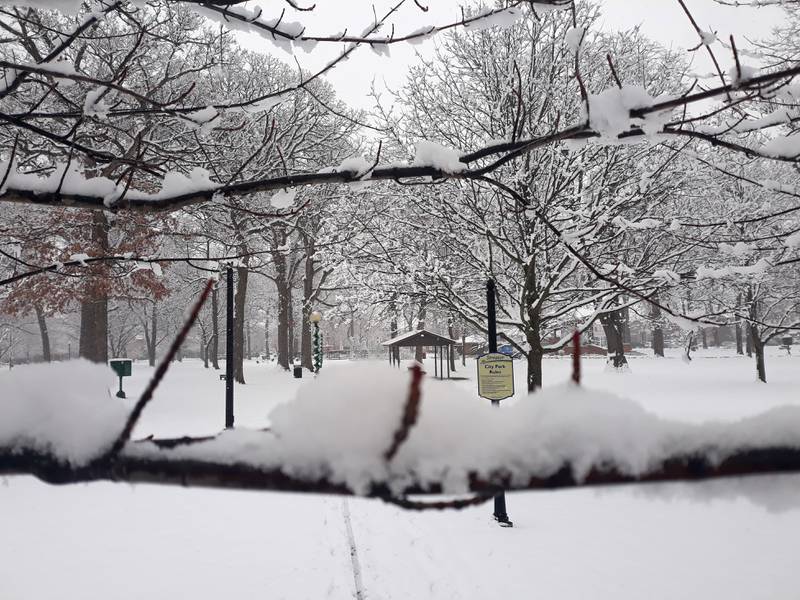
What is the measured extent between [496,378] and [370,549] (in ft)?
7.46

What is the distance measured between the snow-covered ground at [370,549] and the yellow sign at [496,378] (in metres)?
0.91

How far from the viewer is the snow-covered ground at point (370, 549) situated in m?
4.05

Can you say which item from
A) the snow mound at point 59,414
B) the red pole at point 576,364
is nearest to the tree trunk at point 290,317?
the snow mound at point 59,414

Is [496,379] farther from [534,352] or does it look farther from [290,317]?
[290,317]

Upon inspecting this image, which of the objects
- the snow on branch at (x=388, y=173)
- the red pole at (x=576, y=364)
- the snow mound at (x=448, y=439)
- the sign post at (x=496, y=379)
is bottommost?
the sign post at (x=496, y=379)

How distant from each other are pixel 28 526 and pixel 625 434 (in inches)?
265

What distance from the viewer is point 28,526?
5238mm

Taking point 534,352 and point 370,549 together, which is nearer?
point 370,549

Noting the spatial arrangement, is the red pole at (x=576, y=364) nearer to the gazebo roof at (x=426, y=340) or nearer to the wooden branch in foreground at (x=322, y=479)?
the wooden branch in foreground at (x=322, y=479)

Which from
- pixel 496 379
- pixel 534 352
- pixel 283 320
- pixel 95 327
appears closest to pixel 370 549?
pixel 496 379

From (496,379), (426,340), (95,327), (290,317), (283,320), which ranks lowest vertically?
(496,379)

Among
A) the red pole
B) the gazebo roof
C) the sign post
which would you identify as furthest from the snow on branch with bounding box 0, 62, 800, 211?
the gazebo roof

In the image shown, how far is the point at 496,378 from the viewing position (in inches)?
224

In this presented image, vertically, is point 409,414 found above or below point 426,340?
above
